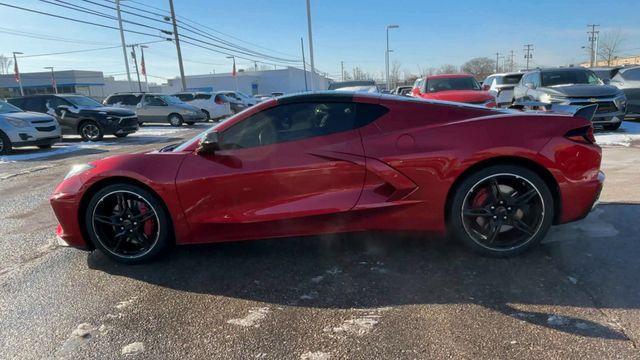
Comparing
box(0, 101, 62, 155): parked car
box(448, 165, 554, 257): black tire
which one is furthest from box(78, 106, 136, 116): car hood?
box(448, 165, 554, 257): black tire

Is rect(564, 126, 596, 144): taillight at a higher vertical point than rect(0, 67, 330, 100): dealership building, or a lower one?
lower

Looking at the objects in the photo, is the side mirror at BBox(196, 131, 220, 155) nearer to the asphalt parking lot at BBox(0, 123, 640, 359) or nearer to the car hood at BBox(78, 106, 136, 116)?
the asphalt parking lot at BBox(0, 123, 640, 359)

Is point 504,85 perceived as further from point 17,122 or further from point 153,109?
point 17,122

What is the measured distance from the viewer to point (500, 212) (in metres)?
3.44

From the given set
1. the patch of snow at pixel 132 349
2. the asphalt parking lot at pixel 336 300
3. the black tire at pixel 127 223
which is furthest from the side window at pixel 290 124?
the patch of snow at pixel 132 349

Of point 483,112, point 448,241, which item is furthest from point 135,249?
point 483,112

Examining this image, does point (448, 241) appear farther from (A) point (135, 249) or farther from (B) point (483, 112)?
(A) point (135, 249)

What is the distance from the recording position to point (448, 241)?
3859 mm

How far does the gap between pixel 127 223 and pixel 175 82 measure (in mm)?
83626

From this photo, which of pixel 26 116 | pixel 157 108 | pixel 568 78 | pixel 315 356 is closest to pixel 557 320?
pixel 315 356

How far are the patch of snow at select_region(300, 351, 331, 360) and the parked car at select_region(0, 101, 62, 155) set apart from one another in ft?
42.0

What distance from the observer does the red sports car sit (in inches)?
133

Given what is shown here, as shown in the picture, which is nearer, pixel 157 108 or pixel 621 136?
pixel 621 136

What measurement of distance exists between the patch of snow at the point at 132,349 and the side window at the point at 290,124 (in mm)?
1613
